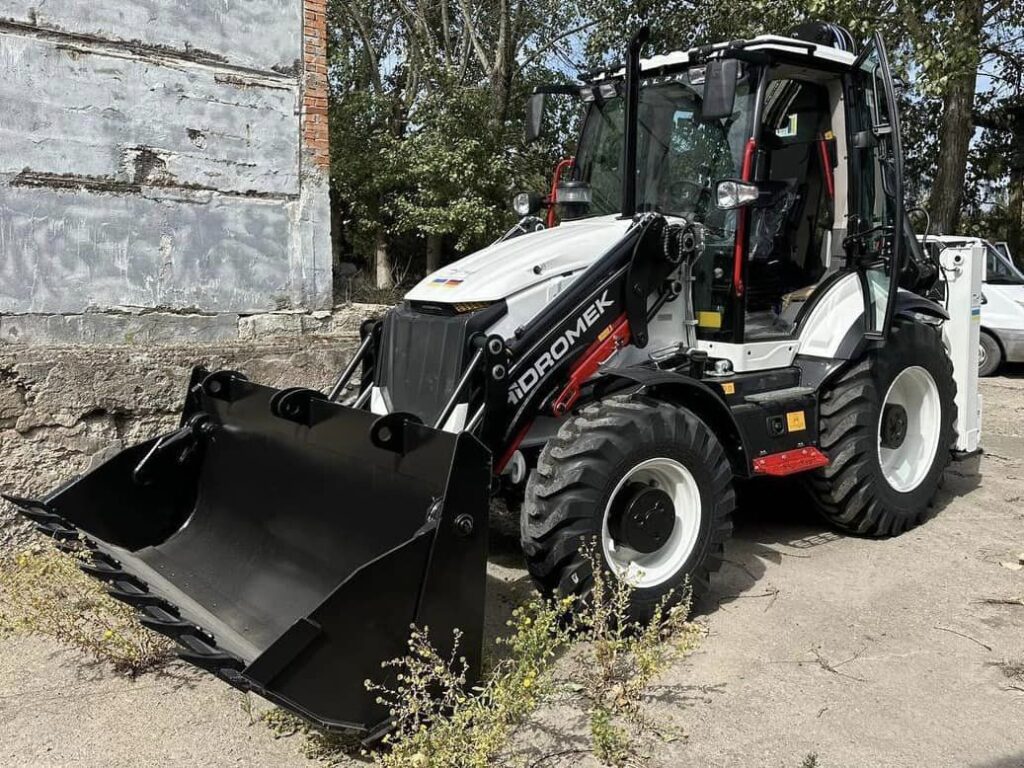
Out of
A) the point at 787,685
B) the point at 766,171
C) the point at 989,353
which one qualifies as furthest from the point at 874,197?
the point at 989,353

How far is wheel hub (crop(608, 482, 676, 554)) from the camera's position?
3986 mm

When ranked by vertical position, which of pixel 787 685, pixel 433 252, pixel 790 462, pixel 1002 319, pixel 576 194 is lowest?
pixel 787 685

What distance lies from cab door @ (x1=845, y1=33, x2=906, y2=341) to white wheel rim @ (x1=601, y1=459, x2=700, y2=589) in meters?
1.73

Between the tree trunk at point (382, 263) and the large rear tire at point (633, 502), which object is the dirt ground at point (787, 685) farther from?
the tree trunk at point (382, 263)

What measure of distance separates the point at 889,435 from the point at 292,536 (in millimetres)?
3632

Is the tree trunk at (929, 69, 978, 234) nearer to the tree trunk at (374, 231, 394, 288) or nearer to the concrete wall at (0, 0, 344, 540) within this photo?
the concrete wall at (0, 0, 344, 540)

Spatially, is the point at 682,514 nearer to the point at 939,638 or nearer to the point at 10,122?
the point at 939,638

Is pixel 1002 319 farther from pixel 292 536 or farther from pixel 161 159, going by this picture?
pixel 292 536

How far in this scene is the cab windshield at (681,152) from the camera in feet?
15.4

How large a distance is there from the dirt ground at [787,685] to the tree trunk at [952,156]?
9.29 metres

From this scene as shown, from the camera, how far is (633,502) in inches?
156

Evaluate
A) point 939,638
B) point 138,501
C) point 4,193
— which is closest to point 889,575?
point 939,638

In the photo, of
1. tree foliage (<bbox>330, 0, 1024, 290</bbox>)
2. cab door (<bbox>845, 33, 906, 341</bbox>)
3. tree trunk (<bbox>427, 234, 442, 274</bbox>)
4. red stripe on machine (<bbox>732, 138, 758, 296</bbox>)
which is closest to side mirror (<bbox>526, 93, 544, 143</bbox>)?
red stripe on machine (<bbox>732, 138, 758, 296</bbox>)

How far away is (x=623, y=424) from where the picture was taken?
3.88 m
